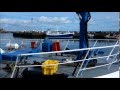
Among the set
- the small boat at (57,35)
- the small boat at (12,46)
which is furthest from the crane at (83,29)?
the small boat at (12,46)

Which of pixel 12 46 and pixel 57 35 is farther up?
pixel 57 35

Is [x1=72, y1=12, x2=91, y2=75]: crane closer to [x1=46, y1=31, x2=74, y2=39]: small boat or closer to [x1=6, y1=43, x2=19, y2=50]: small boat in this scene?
[x1=46, y1=31, x2=74, y2=39]: small boat

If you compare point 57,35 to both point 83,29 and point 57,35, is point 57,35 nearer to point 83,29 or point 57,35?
point 57,35

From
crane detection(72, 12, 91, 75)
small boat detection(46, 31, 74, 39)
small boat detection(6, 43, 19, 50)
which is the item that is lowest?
small boat detection(6, 43, 19, 50)

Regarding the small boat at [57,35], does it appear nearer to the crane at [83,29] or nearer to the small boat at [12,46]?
the small boat at [12,46]

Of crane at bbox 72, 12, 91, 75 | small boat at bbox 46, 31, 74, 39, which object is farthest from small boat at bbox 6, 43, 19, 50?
crane at bbox 72, 12, 91, 75

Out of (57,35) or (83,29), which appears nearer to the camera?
(83,29)

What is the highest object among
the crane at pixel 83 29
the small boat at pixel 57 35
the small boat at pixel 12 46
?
the crane at pixel 83 29

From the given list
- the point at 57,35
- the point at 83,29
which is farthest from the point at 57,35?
the point at 83,29

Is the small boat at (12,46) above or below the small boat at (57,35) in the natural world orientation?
below

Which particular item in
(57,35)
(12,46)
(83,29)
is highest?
(83,29)
